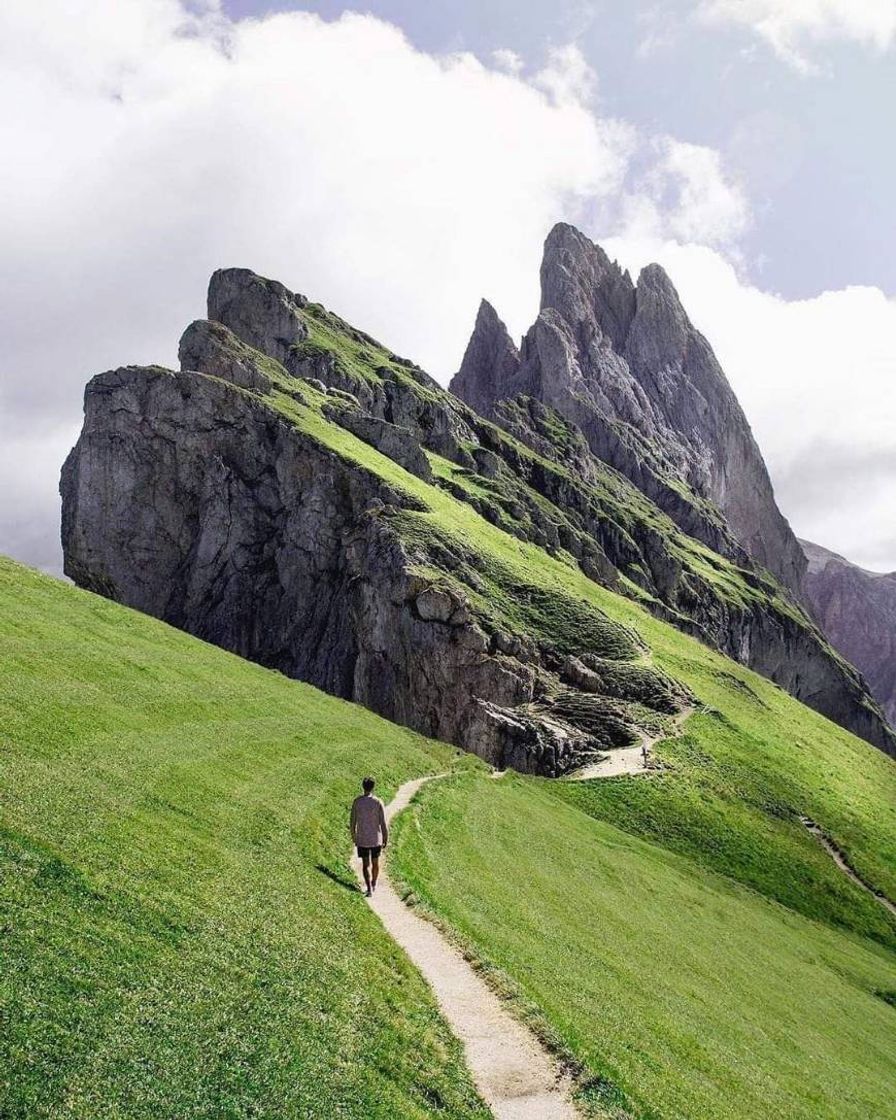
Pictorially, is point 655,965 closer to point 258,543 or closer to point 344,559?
point 344,559

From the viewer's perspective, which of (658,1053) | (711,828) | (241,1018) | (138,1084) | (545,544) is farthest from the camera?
(545,544)

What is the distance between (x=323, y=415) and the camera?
146125mm

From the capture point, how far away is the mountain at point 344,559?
89875 millimetres

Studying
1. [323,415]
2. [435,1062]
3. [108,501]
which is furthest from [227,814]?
[323,415]

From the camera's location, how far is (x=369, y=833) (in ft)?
84.2

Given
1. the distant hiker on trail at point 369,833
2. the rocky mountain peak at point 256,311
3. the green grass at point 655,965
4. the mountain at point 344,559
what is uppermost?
the rocky mountain peak at point 256,311

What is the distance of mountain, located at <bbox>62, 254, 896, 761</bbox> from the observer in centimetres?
8988

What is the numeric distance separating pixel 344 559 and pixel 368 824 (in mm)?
87350

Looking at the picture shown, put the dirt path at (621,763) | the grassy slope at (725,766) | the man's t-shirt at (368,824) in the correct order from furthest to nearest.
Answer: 1. the dirt path at (621,763)
2. the grassy slope at (725,766)
3. the man's t-shirt at (368,824)

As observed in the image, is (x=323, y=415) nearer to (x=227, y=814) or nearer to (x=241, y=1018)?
(x=227, y=814)

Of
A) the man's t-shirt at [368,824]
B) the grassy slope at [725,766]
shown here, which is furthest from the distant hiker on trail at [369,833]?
the grassy slope at [725,766]

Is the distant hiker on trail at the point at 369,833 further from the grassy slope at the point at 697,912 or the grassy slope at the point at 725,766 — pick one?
the grassy slope at the point at 725,766

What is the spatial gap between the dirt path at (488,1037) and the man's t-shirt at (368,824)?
8.72 feet

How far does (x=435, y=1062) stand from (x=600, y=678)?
3147 inches
